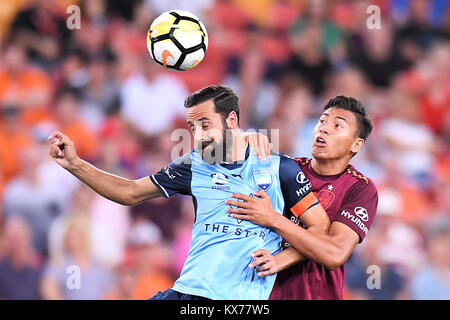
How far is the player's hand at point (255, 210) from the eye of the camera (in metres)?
4.04

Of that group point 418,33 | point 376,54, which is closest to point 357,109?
point 376,54

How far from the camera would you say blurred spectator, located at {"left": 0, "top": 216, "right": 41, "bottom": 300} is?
7.23 metres

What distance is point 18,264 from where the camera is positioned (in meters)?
7.36

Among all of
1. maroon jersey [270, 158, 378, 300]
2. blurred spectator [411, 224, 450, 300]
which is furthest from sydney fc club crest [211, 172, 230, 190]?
blurred spectator [411, 224, 450, 300]

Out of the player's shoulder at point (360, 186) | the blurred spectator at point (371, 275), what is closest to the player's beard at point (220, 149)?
the player's shoulder at point (360, 186)

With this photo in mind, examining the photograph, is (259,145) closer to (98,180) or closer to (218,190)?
(218,190)

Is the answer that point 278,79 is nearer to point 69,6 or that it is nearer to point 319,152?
point 69,6

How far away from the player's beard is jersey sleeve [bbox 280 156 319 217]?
0.36 metres

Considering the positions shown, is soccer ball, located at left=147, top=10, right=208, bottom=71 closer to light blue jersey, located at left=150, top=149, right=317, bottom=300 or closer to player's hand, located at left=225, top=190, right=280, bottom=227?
light blue jersey, located at left=150, top=149, right=317, bottom=300

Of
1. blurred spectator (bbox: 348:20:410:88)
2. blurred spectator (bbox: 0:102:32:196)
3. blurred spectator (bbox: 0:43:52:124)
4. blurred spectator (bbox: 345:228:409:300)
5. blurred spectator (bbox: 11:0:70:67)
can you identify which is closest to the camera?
blurred spectator (bbox: 345:228:409:300)

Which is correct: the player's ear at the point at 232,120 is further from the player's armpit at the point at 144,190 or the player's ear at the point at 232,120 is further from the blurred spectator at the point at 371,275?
the blurred spectator at the point at 371,275

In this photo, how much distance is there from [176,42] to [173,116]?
11.7ft

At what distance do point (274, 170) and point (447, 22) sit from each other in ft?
19.2

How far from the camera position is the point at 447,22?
9039mm
